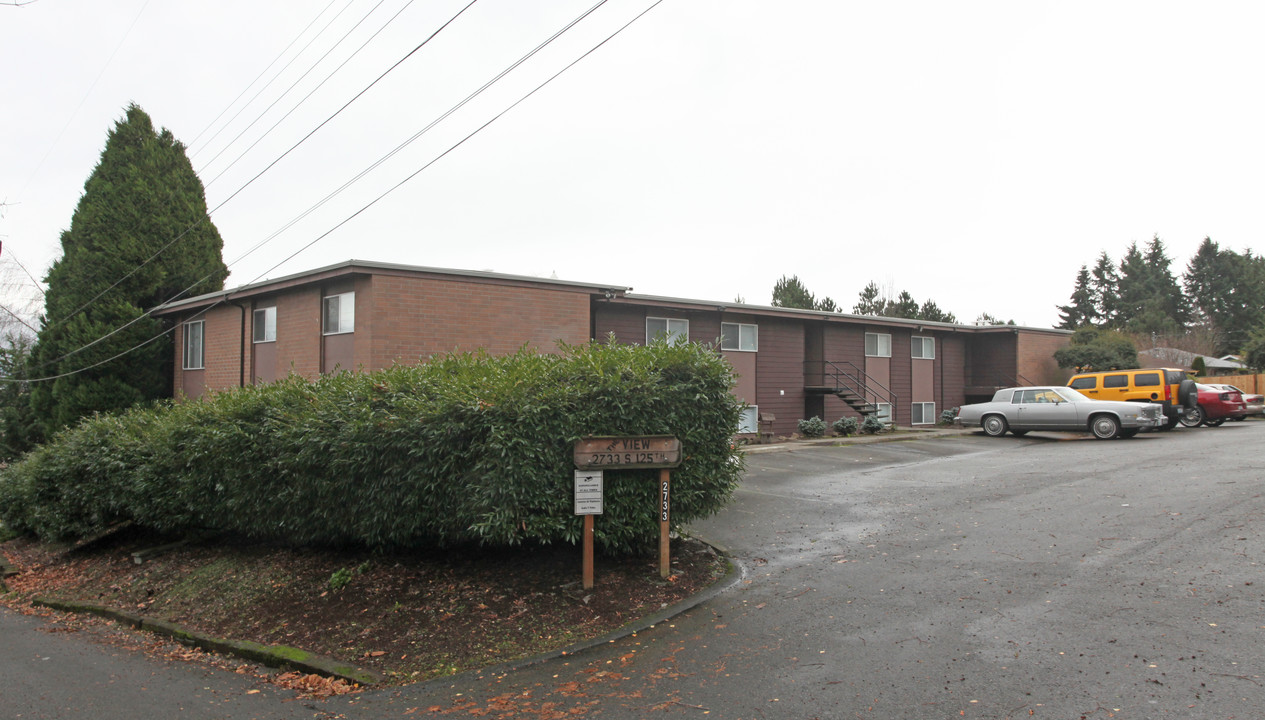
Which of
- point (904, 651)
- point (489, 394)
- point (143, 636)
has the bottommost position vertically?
point (143, 636)

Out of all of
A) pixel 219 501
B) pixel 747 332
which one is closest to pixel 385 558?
pixel 219 501

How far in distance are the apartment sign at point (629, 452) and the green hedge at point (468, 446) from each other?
228 millimetres

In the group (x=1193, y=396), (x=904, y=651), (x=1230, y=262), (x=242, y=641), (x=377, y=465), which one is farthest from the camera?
(x=1230, y=262)

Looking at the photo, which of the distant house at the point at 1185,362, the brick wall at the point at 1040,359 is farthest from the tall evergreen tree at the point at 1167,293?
the brick wall at the point at 1040,359

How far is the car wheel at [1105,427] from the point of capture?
21.8 metres

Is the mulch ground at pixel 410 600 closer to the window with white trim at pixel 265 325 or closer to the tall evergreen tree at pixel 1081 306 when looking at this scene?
the window with white trim at pixel 265 325

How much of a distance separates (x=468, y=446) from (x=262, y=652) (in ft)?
8.09

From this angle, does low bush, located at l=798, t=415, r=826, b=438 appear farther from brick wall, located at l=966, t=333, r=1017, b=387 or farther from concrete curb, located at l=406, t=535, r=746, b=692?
concrete curb, located at l=406, t=535, r=746, b=692

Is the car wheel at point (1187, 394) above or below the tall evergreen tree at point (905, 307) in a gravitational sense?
below

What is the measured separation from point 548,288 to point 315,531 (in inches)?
448

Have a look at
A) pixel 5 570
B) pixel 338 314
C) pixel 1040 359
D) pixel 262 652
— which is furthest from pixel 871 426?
pixel 5 570

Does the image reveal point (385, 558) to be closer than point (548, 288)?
Yes

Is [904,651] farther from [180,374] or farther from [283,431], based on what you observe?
[180,374]

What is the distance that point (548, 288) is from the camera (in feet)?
64.8
